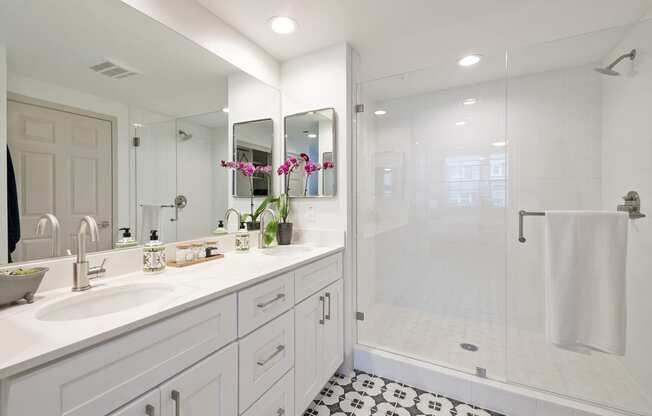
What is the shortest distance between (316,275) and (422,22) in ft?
5.38

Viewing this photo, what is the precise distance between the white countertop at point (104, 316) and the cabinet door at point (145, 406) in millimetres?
183

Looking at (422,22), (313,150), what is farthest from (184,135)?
(422,22)

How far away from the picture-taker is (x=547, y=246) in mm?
1509

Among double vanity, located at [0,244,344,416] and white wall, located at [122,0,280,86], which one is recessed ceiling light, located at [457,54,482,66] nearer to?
white wall, located at [122,0,280,86]

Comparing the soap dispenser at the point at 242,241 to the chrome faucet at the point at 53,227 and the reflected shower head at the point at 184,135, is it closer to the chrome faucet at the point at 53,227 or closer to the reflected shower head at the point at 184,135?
the reflected shower head at the point at 184,135

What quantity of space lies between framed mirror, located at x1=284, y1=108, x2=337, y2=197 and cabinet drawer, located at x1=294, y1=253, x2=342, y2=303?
19.1 inches

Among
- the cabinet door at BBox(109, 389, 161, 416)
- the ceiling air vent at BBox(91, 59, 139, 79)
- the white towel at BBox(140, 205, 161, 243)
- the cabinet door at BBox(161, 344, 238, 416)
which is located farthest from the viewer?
the white towel at BBox(140, 205, 161, 243)

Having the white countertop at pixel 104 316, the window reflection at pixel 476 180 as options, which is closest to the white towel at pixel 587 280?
the window reflection at pixel 476 180

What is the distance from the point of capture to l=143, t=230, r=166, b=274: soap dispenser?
1226mm

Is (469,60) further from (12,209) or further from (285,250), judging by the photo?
(12,209)

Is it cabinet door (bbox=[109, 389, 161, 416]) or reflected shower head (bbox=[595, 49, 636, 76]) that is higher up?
reflected shower head (bbox=[595, 49, 636, 76])

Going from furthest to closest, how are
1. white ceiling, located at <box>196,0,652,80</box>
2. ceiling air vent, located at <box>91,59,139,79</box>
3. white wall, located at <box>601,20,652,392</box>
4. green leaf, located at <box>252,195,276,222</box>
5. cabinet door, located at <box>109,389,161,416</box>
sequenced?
green leaf, located at <box>252,195,276,222</box> < white ceiling, located at <box>196,0,652,80</box> < white wall, located at <box>601,20,652,392</box> < ceiling air vent, located at <box>91,59,139,79</box> < cabinet door, located at <box>109,389,161,416</box>

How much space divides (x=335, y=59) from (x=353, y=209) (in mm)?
1041

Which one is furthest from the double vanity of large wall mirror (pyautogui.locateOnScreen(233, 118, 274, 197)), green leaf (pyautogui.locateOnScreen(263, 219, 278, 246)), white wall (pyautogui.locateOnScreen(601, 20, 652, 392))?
white wall (pyautogui.locateOnScreen(601, 20, 652, 392))
